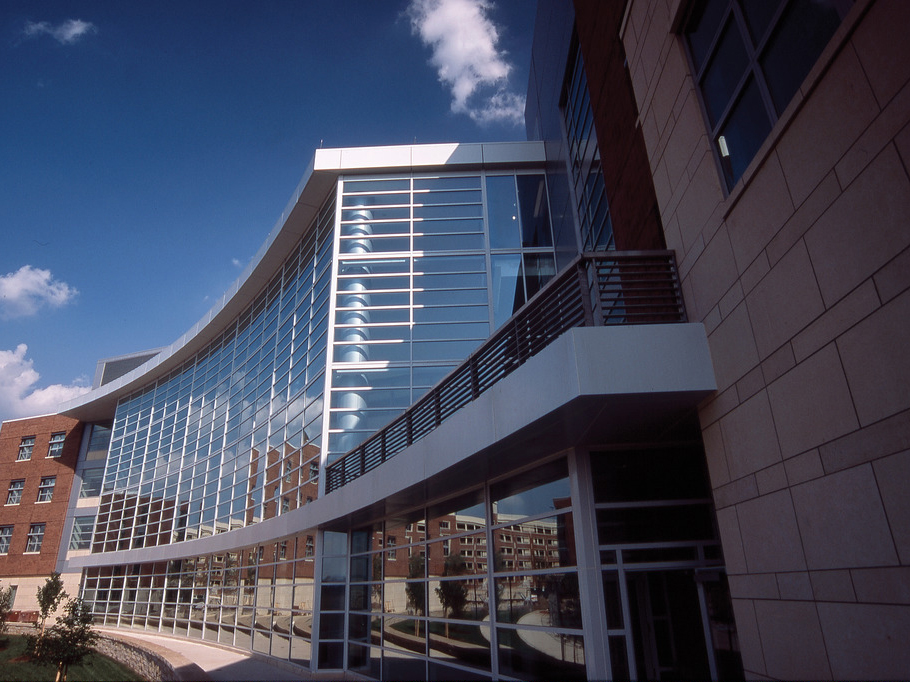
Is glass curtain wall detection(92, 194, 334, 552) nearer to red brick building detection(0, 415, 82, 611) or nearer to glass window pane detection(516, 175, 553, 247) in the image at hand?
red brick building detection(0, 415, 82, 611)

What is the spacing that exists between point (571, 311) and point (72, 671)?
71.4ft

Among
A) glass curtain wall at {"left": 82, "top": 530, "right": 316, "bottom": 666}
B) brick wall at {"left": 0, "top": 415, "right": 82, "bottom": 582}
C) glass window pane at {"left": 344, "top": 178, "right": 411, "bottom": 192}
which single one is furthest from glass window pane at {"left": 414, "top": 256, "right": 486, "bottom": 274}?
brick wall at {"left": 0, "top": 415, "right": 82, "bottom": 582}

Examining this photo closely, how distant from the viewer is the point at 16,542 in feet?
124

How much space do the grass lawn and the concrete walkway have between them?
189 cm

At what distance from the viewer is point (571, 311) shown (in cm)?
788

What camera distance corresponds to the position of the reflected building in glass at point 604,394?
188 inches

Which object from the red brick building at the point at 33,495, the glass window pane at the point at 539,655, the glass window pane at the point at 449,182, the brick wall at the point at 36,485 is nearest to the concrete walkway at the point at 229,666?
the glass window pane at the point at 539,655

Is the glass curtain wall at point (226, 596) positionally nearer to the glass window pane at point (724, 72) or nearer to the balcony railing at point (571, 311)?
the balcony railing at point (571, 311)

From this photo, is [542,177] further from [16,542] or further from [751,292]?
[16,542]

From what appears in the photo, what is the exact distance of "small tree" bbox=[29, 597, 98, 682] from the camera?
16719 mm

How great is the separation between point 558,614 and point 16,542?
1673 inches

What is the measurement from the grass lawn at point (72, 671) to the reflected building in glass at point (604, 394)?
380 centimetres

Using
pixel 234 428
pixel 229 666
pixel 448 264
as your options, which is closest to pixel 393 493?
pixel 448 264

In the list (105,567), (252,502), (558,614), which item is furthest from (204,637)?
(558,614)
